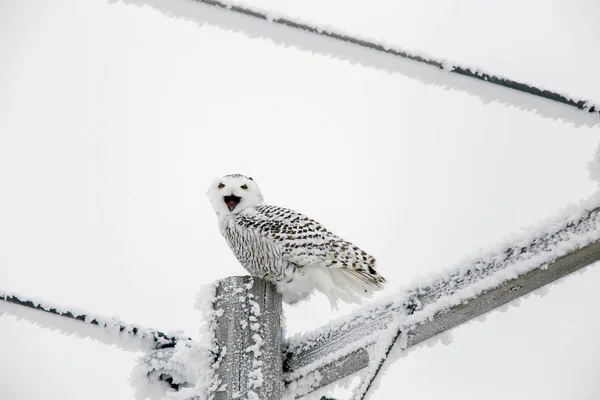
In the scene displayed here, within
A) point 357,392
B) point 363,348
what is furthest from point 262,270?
point 357,392

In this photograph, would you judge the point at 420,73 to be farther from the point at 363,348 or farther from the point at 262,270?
the point at 262,270

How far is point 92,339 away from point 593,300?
11542mm

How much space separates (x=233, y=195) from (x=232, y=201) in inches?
1.6

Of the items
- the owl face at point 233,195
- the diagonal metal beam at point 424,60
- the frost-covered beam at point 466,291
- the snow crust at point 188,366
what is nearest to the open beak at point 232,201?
the owl face at point 233,195

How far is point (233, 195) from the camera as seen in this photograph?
427cm

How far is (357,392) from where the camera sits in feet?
5.57

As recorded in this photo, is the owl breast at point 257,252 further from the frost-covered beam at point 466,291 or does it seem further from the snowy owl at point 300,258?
the frost-covered beam at point 466,291

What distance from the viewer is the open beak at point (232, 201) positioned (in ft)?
13.9

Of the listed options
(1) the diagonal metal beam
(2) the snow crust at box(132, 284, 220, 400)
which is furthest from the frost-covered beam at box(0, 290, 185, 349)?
(1) the diagonal metal beam

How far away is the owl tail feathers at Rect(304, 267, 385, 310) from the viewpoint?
11.2 feet

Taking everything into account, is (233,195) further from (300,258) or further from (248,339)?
(248,339)

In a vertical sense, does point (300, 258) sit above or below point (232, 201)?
below

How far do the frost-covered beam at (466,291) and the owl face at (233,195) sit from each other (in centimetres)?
222

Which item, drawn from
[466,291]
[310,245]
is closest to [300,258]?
[310,245]
